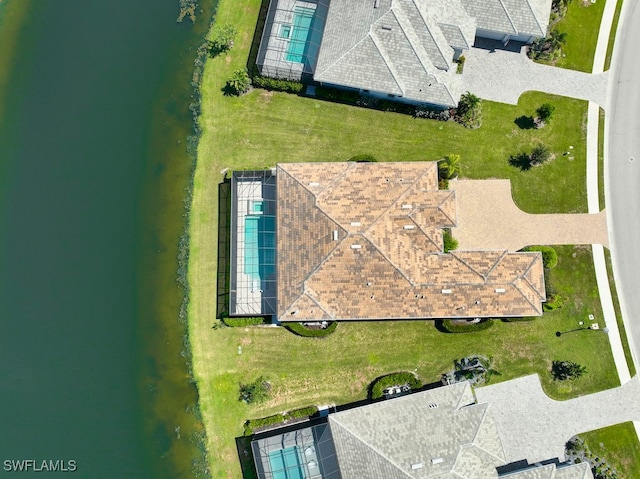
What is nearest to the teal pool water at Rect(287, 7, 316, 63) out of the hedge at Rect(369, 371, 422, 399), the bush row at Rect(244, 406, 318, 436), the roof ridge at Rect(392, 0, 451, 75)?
the roof ridge at Rect(392, 0, 451, 75)

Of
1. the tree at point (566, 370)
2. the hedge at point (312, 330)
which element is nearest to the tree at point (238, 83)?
the hedge at point (312, 330)

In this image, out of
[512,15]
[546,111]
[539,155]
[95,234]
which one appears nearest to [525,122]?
[546,111]

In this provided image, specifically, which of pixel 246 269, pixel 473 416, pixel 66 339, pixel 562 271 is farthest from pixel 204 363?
pixel 562 271

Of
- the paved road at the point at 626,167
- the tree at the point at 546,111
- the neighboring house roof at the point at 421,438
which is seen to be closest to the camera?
the neighboring house roof at the point at 421,438

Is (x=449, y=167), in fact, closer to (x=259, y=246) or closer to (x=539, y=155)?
(x=539, y=155)

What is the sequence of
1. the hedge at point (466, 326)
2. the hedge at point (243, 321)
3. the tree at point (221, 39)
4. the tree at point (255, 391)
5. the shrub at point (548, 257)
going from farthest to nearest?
the tree at point (221, 39)
the hedge at point (243, 321)
the tree at point (255, 391)
the shrub at point (548, 257)
the hedge at point (466, 326)

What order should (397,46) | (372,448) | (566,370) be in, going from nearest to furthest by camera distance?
(372,448), (397,46), (566,370)

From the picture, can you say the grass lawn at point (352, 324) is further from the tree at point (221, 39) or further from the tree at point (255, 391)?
the tree at point (221, 39)
